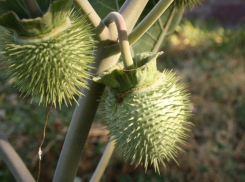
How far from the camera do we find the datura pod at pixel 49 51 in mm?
752

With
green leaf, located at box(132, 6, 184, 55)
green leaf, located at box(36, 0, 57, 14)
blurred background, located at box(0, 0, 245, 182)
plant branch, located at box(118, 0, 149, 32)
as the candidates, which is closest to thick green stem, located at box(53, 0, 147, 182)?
plant branch, located at box(118, 0, 149, 32)

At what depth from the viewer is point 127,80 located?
877 mm

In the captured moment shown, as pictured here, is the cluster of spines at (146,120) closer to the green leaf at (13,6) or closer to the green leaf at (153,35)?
the green leaf at (13,6)

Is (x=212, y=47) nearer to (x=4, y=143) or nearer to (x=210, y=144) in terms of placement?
(x=210, y=144)

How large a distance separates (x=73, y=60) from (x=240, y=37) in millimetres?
3682

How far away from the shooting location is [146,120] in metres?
0.87

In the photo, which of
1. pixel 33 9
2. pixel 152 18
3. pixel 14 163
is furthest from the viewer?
pixel 14 163

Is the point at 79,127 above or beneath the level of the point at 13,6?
beneath

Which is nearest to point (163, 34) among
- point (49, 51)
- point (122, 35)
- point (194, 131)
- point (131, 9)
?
point (131, 9)

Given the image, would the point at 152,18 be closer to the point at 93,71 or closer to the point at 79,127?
the point at 93,71

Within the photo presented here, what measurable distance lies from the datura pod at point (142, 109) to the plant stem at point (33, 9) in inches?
8.3

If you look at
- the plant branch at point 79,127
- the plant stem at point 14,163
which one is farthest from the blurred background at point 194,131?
the plant branch at point 79,127

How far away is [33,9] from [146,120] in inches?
14.9

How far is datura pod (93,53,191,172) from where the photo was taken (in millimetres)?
870
